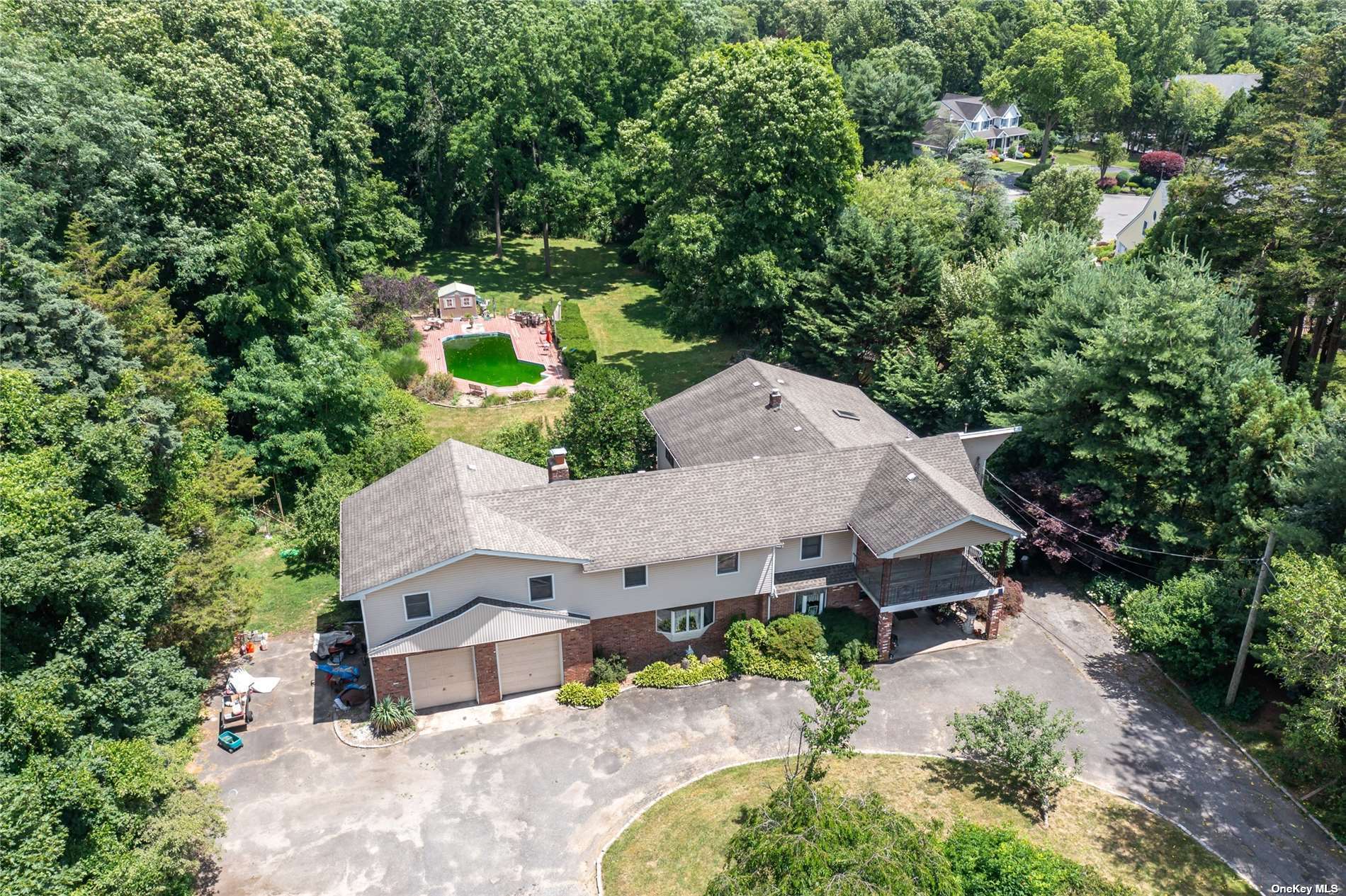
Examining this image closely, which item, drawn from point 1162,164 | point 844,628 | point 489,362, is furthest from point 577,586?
point 1162,164

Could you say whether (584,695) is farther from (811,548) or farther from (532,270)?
(532,270)

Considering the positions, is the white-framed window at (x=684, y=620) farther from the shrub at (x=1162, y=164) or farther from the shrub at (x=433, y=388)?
the shrub at (x=1162, y=164)

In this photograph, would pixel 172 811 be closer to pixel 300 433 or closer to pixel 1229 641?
pixel 300 433

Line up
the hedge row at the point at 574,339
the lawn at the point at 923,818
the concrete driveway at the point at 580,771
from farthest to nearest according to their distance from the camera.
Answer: the hedge row at the point at 574,339 < the concrete driveway at the point at 580,771 < the lawn at the point at 923,818

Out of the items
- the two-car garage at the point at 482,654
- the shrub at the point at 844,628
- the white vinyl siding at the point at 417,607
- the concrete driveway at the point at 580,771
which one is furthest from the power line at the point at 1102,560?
the white vinyl siding at the point at 417,607

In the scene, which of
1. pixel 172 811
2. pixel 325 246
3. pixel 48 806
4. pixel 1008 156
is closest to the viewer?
pixel 48 806

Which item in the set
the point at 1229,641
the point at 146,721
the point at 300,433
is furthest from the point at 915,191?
the point at 146,721
